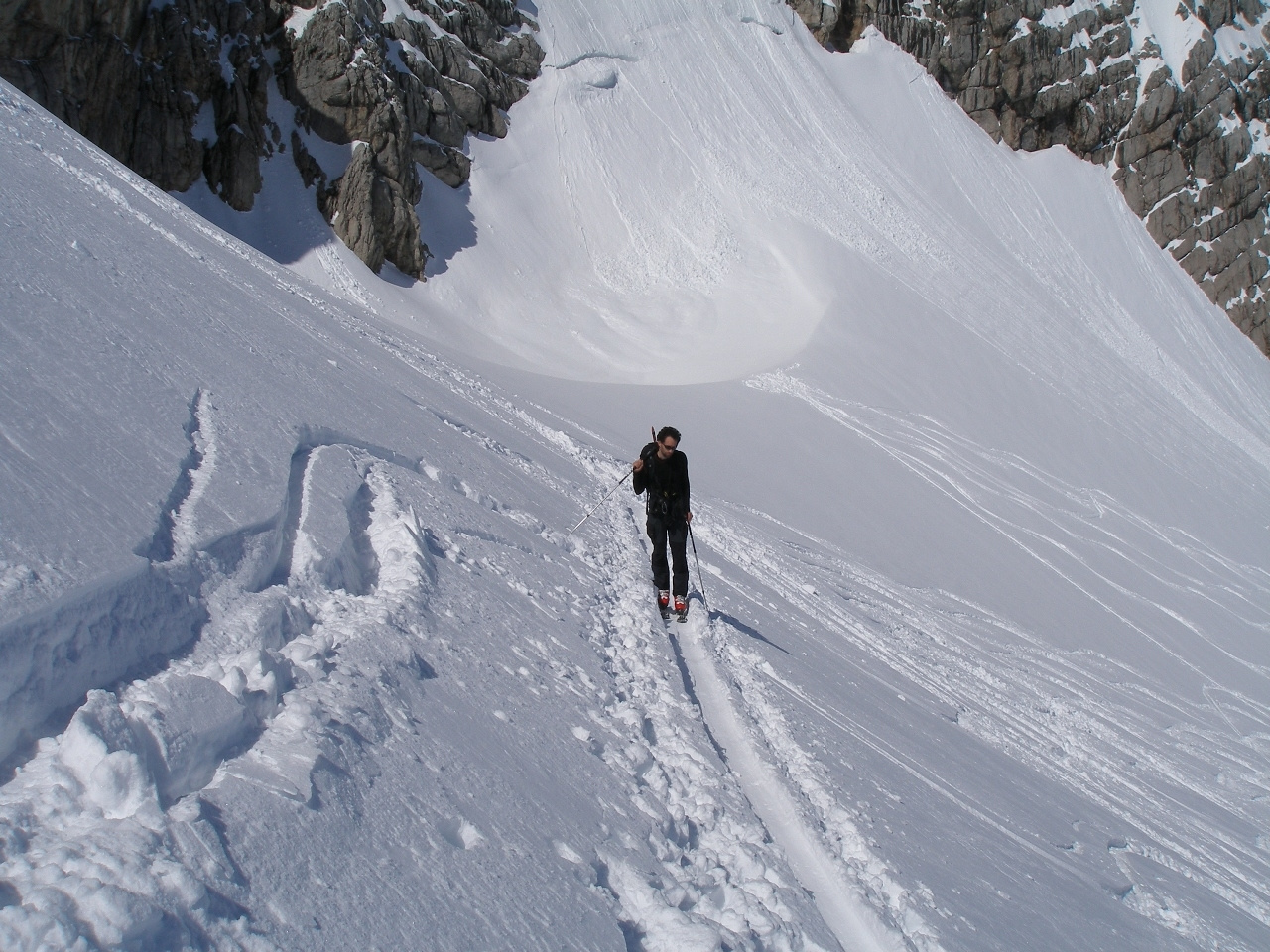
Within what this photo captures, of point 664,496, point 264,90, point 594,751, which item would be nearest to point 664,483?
point 664,496

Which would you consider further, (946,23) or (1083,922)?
(946,23)

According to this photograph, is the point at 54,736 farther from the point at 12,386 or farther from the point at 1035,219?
the point at 1035,219

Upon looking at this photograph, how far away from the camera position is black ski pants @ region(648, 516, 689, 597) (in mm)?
6582

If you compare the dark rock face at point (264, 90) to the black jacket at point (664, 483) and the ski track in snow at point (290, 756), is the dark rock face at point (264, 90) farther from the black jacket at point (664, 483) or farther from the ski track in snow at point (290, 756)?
the ski track in snow at point (290, 756)

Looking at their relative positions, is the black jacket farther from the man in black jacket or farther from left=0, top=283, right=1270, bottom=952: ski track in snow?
left=0, top=283, right=1270, bottom=952: ski track in snow

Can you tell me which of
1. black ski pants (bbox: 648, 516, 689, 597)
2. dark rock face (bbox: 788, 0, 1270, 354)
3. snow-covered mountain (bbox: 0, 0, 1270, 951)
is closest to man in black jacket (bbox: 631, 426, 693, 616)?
black ski pants (bbox: 648, 516, 689, 597)

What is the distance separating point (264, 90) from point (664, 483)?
867 inches

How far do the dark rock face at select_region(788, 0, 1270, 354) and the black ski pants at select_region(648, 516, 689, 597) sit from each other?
134ft

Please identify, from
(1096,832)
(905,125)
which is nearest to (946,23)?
(905,125)

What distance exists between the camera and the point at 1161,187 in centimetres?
4197

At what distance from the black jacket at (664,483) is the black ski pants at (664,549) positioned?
0.06 metres

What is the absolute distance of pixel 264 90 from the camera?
76.2 ft

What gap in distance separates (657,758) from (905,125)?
129 ft

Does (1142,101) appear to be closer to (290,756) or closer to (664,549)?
(664,549)
